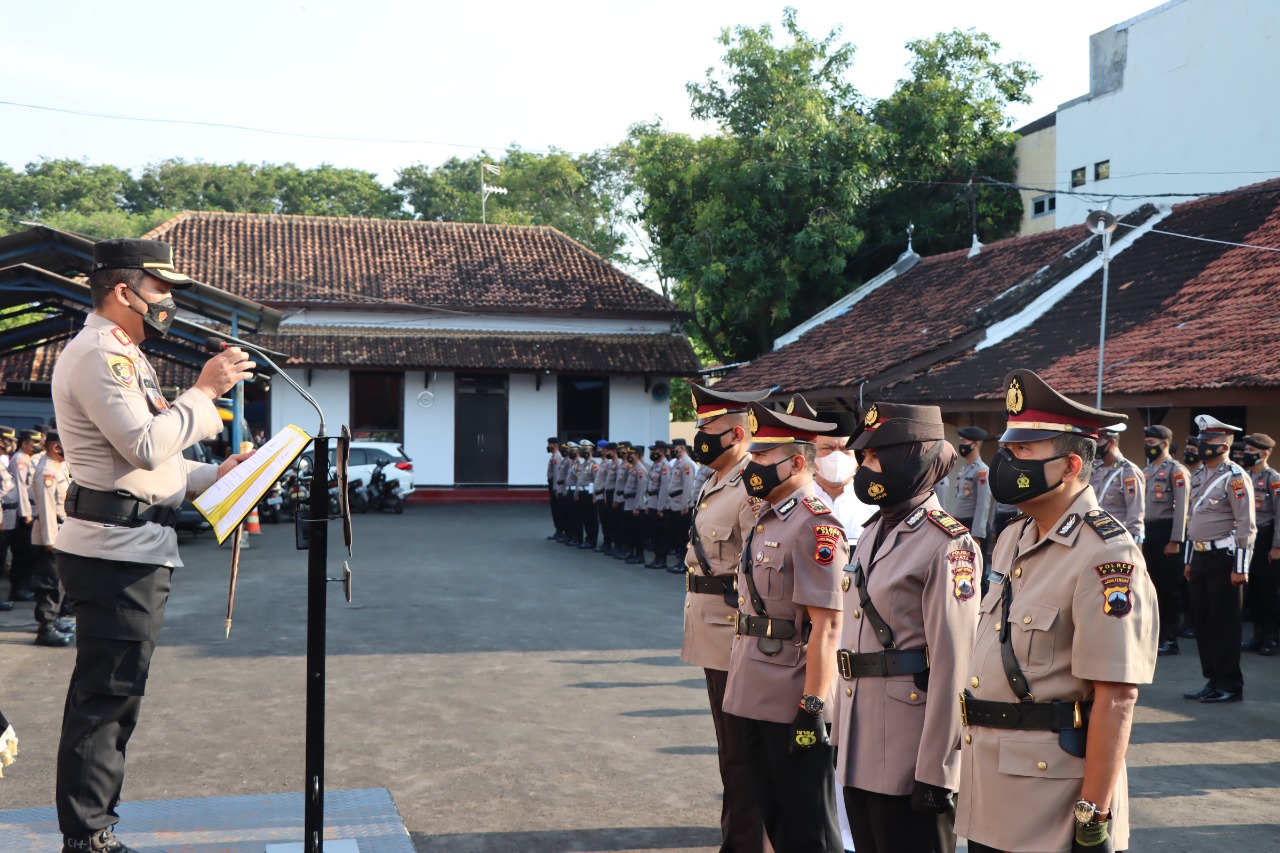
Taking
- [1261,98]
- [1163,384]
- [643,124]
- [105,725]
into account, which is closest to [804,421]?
[105,725]

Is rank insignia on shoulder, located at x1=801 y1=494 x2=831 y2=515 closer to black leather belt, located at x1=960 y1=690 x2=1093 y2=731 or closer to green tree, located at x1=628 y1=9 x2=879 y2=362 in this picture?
black leather belt, located at x1=960 y1=690 x2=1093 y2=731

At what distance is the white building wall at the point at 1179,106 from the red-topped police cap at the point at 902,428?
17.6 meters

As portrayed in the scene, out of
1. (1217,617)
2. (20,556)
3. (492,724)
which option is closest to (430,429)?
(20,556)

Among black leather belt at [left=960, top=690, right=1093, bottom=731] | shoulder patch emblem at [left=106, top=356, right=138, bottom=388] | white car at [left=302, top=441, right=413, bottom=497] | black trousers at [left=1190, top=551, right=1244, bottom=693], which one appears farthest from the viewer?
white car at [left=302, top=441, right=413, bottom=497]

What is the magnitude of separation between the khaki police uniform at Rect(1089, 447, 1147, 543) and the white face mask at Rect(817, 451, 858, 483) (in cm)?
390

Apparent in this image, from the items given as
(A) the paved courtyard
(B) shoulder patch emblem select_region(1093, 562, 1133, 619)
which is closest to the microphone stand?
(A) the paved courtyard

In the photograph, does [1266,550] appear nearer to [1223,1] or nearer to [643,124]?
[1223,1]

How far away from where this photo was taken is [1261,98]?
70.6ft

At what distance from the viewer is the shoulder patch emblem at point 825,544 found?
4.19 m

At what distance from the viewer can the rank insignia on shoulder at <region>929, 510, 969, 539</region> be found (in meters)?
3.74

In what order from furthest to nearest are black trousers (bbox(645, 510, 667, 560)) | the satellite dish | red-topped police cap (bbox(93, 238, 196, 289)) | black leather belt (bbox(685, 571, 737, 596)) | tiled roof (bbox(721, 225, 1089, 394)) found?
tiled roof (bbox(721, 225, 1089, 394))
black trousers (bbox(645, 510, 667, 560))
the satellite dish
black leather belt (bbox(685, 571, 737, 596))
red-topped police cap (bbox(93, 238, 196, 289))

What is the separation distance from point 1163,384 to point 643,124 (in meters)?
21.6

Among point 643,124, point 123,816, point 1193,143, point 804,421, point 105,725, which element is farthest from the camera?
point 643,124

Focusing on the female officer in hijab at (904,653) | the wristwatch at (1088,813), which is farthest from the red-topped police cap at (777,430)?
the wristwatch at (1088,813)
